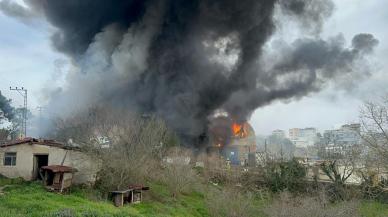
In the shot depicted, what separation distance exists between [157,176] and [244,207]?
33.6 ft

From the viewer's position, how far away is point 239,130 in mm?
45969

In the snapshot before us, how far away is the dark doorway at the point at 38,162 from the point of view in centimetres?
2415

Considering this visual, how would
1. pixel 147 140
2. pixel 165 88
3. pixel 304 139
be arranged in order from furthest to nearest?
pixel 304 139, pixel 165 88, pixel 147 140

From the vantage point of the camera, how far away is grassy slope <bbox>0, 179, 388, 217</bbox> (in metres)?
16.1

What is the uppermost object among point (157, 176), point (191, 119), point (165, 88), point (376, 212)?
point (165, 88)

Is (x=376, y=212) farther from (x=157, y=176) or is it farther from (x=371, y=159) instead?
(x=157, y=176)

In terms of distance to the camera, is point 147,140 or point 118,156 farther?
point 147,140

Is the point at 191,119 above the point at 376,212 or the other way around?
above

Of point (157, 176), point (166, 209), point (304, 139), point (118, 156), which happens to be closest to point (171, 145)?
point (157, 176)

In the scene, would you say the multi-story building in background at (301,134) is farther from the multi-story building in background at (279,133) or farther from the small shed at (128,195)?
the small shed at (128,195)

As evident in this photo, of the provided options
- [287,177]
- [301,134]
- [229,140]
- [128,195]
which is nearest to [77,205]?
[128,195]

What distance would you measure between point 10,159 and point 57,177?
15.3 ft

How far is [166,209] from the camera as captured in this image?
22.1 m

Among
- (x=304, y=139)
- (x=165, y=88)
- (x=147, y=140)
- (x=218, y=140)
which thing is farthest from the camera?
(x=304, y=139)
